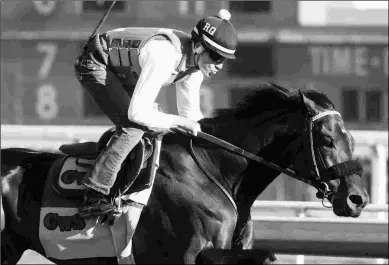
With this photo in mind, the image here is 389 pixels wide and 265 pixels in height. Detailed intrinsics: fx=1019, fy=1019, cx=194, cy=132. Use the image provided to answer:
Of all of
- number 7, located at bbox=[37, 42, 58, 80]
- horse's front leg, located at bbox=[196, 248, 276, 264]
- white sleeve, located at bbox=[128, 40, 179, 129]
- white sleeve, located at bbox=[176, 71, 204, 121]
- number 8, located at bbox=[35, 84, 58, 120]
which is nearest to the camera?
horse's front leg, located at bbox=[196, 248, 276, 264]

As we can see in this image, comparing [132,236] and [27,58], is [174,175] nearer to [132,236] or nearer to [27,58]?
[132,236]

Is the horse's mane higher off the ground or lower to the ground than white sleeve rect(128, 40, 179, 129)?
lower

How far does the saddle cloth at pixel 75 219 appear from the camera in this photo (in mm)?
4223

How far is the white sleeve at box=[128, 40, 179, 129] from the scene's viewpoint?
409 centimetres

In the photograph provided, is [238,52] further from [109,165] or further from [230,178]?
[109,165]

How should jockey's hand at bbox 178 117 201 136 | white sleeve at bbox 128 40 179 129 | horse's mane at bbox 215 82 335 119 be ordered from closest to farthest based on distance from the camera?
white sleeve at bbox 128 40 179 129, jockey's hand at bbox 178 117 201 136, horse's mane at bbox 215 82 335 119

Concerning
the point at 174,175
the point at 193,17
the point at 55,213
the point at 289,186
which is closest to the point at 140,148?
the point at 174,175

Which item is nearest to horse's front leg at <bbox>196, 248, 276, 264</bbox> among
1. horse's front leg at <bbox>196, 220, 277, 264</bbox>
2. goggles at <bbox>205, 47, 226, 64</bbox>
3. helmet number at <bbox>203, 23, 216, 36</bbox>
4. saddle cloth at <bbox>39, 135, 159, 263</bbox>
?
horse's front leg at <bbox>196, 220, 277, 264</bbox>

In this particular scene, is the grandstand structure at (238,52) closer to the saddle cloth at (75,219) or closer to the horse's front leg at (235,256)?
the saddle cloth at (75,219)

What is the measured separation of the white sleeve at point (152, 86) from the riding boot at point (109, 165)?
10 centimetres

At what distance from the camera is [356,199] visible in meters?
4.04

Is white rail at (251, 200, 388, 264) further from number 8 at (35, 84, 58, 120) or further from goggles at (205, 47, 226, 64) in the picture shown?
number 8 at (35, 84, 58, 120)

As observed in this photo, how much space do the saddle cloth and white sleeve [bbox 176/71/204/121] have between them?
1.49 ft

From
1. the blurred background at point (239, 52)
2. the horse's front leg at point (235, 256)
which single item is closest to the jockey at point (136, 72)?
the horse's front leg at point (235, 256)
